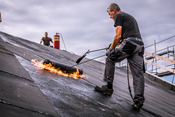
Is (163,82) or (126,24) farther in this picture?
(163,82)

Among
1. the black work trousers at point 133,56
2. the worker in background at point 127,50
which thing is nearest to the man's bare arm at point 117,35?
the worker in background at point 127,50

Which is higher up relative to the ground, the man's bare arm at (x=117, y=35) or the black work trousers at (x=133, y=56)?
the man's bare arm at (x=117, y=35)

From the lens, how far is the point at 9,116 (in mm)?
1234

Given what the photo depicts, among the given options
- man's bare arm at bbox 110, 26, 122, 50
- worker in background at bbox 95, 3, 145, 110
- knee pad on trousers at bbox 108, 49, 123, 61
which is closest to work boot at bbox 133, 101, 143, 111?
worker in background at bbox 95, 3, 145, 110

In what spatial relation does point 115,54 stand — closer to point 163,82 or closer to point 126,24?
point 126,24

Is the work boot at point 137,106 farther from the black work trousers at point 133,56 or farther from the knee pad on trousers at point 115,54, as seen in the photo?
the knee pad on trousers at point 115,54

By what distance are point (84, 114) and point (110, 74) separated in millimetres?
1513

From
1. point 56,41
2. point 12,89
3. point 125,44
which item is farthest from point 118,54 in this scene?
point 56,41

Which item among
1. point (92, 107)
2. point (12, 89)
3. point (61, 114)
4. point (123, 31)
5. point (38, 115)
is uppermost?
point (123, 31)

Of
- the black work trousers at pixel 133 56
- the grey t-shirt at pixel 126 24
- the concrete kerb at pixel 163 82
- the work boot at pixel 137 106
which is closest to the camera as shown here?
the work boot at pixel 137 106

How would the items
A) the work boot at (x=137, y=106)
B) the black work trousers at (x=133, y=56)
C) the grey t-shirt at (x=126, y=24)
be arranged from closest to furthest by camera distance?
the work boot at (x=137, y=106), the black work trousers at (x=133, y=56), the grey t-shirt at (x=126, y=24)

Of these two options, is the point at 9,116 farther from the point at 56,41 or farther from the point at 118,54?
the point at 56,41

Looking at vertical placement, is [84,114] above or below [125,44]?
below

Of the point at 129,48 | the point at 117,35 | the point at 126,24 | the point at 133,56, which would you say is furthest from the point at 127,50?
the point at 126,24
